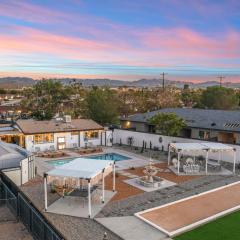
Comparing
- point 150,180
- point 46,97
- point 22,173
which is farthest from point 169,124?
point 46,97

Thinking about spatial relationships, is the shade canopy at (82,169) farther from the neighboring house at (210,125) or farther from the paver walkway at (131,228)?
the neighboring house at (210,125)

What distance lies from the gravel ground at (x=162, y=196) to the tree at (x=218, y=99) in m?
40.5

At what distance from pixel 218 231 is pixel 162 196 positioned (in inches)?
193

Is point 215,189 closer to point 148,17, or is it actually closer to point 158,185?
point 158,185

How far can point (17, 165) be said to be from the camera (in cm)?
2127

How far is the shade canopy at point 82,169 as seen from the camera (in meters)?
15.6

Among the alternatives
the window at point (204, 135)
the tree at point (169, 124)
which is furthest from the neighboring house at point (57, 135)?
the window at point (204, 135)

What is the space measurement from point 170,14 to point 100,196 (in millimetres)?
22762

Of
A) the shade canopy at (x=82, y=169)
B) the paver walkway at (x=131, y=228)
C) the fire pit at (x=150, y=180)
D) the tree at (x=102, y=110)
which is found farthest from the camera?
the tree at (x=102, y=110)

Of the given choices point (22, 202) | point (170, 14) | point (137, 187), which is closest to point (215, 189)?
point (137, 187)

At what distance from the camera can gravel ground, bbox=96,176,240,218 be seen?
51.4 ft

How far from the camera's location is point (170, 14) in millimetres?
33438

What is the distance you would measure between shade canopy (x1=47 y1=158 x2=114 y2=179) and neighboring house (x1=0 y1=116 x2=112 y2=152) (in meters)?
14.2

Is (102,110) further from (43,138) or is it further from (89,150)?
(43,138)
